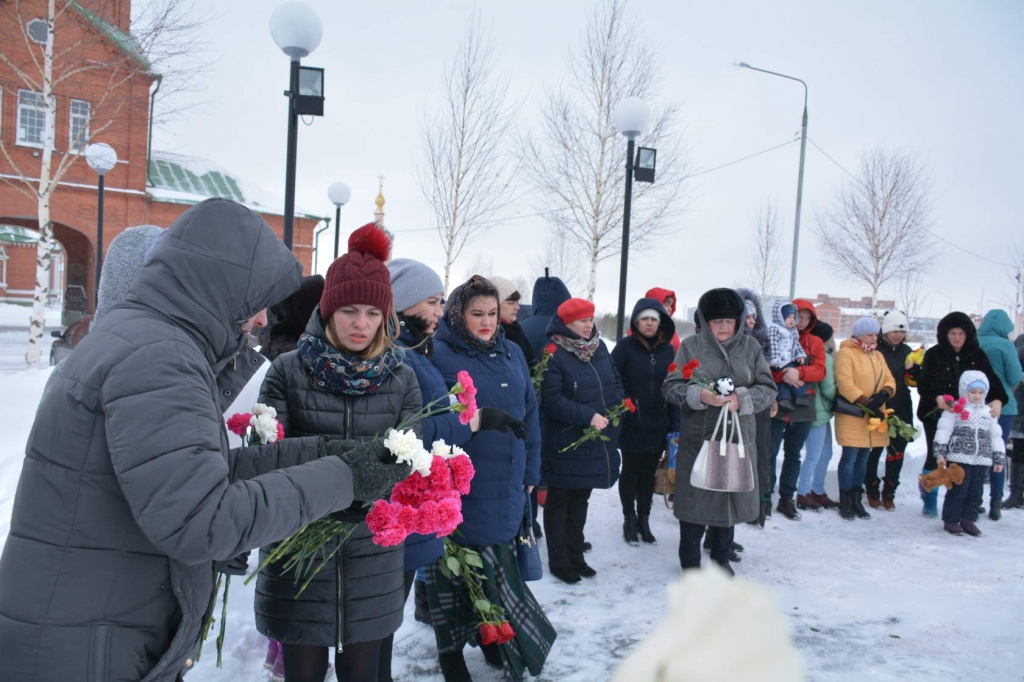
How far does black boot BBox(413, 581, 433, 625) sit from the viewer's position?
4043 mm

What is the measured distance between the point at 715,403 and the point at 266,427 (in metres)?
3.52

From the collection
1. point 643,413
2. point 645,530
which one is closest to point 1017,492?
point 645,530

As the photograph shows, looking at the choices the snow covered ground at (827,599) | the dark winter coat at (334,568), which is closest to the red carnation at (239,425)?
the dark winter coat at (334,568)

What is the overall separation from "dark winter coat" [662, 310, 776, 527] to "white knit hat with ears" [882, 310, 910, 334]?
3158 millimetres

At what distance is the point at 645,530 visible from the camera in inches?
238

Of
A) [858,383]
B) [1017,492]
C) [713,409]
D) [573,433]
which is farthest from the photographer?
[1017,492]

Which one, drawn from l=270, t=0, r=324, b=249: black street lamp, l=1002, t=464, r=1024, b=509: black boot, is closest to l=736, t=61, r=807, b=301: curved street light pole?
l=1002, t=464, r=1024, b=509: black boot

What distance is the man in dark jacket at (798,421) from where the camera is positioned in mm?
6906

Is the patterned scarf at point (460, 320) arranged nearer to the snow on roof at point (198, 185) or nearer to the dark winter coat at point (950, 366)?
the dark winter coat at point (950, 366)

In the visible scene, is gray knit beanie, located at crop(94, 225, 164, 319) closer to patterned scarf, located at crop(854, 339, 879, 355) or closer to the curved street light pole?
patterned scarf, located at crop(854, 339, 879, 355)

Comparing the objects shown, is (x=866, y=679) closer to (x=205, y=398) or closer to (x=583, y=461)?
(x=583, y=461)

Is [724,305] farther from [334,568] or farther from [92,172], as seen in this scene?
[92,172]

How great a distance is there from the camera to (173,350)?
1.50m

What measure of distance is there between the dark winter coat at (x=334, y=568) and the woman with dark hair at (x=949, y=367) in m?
6.49
